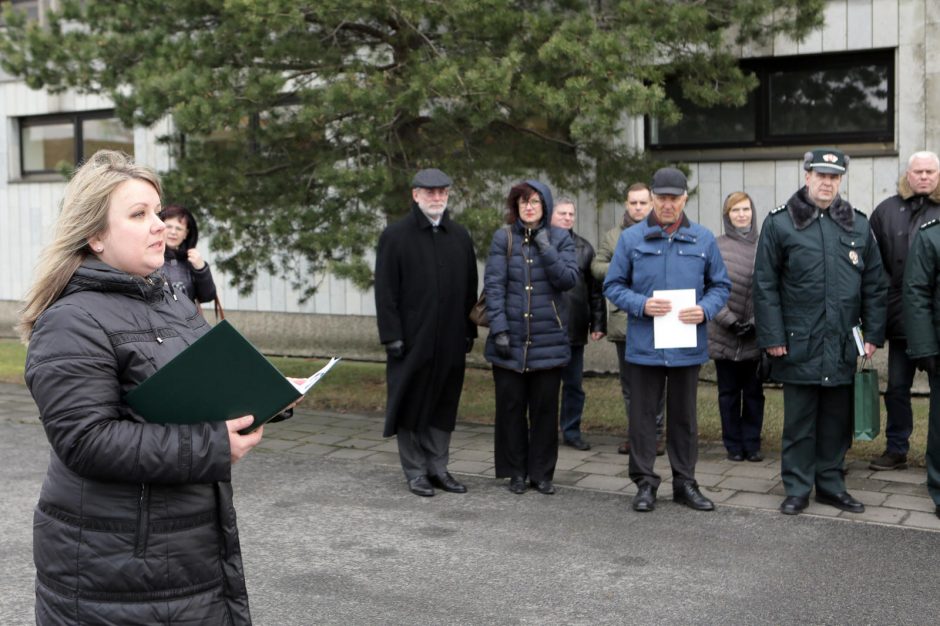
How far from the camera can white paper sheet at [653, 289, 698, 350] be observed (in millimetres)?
6930

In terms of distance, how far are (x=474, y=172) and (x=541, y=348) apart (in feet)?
10.2

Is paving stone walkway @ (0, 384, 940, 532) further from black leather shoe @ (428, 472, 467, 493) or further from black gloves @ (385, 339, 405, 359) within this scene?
black gloves @ (385, 339, 405, 359)

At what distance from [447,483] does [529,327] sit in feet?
3.88

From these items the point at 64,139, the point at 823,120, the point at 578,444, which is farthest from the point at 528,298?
the point at 64,139

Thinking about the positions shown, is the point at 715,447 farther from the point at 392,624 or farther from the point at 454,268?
the point at 392,624

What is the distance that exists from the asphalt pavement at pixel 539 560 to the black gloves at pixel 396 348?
905 millimetres

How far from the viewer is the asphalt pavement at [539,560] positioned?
5055mm

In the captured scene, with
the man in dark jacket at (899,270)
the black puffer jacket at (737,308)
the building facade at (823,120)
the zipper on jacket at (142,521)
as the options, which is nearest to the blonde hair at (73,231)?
the zipper on jacket at (142,521)

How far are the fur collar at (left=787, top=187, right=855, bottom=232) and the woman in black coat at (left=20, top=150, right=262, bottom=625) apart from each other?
4.79 meters

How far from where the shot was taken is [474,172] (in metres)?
10.2

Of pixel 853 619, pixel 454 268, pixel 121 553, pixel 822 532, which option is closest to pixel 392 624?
Result: pixel 853 619

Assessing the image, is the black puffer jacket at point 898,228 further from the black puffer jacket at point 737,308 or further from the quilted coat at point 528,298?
the quilted coat at point 528,298

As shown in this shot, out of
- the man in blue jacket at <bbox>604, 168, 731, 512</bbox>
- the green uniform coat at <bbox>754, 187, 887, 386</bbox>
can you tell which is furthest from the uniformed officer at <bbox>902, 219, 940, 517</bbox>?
the man in blue jacket at <bbox>604, 168, 731, 512</bbox>

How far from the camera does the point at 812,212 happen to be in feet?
22.4
